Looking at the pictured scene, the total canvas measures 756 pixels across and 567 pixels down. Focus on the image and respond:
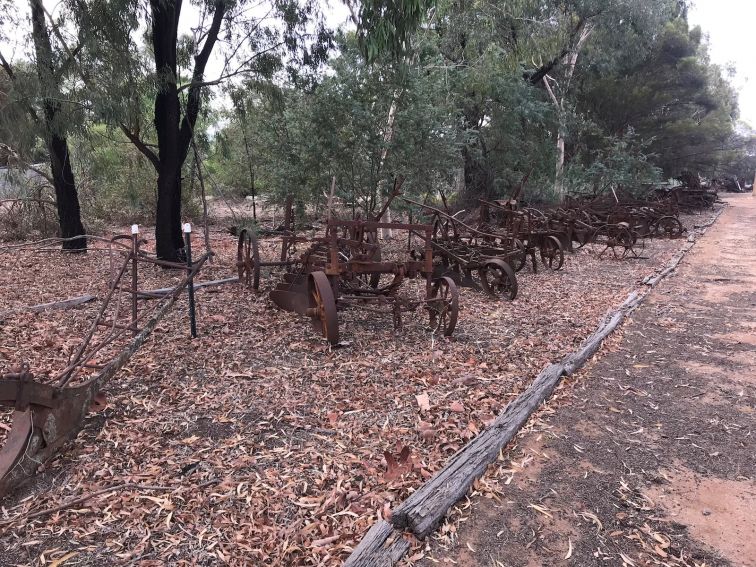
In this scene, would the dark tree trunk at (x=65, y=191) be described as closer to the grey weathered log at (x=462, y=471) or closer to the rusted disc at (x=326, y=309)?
the rusted disc at (x=326, y=309)

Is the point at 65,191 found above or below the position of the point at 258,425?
above

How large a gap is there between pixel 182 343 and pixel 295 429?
81.5 inches

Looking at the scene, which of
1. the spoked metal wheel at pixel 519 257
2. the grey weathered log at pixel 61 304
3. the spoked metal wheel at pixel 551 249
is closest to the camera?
the grey weathered log at pixel 61 304

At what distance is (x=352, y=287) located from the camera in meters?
5.98

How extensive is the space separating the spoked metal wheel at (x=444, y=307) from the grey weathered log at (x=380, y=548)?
301 centimetres

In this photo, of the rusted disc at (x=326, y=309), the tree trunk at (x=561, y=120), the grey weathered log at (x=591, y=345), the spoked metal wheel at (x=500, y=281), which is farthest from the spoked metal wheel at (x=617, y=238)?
the rusted disc at (x=326, y=309)

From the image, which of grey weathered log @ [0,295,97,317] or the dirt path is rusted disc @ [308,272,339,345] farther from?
grey weathered log @ [0,295,97,317]

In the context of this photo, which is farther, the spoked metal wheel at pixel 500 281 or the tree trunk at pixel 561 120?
the tree trunk at pixel 561 120

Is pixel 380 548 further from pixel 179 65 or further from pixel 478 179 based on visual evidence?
pixel 478 179

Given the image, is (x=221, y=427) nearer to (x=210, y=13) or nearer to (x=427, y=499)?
(x=427, y=499)

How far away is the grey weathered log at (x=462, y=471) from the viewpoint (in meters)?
2.53

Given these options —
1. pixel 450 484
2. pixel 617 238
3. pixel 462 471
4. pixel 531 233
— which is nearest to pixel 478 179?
pixel 617 238

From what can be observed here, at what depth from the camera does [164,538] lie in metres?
2.47

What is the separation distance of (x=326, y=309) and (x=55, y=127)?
4.77 m
